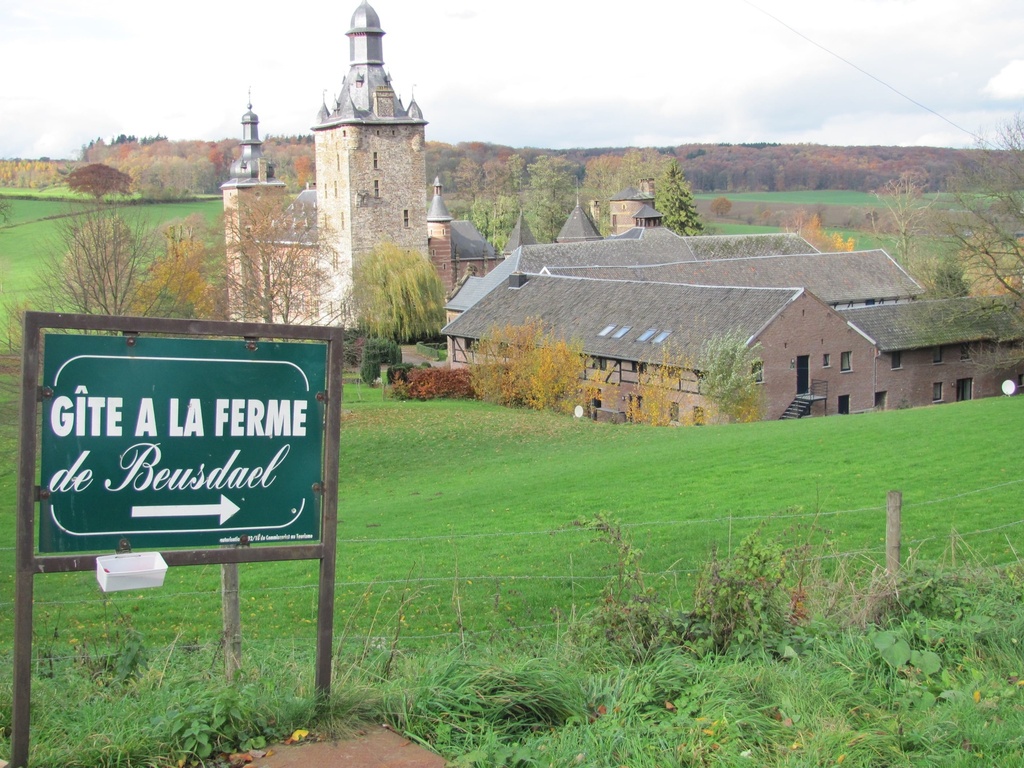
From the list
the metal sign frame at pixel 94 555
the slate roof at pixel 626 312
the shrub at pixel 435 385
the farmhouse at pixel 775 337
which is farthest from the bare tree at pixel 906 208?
the metal sign frame at pixel 94 555

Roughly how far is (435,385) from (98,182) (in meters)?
15.6

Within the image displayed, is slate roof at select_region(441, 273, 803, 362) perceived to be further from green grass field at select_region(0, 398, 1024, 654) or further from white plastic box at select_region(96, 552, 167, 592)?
white plastic box at select_region(96, 552, 167, 592)

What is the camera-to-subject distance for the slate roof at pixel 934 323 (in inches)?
1576

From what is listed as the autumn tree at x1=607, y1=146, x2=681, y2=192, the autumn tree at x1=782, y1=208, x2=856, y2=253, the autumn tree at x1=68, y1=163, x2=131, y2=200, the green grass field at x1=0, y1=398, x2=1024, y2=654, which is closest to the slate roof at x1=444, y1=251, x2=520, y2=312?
the autumn tree at x1=68, y1=163, x2=131, y2=200

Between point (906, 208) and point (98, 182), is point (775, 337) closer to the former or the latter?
point (98, 182)

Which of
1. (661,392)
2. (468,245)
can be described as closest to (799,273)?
(661,392)

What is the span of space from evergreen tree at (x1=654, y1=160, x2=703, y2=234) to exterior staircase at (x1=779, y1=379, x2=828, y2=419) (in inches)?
2083

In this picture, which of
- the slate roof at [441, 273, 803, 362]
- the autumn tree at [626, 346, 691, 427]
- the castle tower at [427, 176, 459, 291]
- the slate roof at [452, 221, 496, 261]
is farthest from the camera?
the slate roof at [452, 221, 496, 261]

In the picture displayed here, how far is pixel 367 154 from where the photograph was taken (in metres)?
66.6

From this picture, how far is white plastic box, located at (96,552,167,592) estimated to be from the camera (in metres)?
4.18

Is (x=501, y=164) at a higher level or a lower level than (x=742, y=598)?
higher

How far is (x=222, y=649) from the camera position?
5.66 metres

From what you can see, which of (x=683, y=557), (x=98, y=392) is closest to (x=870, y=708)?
(x=98, y=392)

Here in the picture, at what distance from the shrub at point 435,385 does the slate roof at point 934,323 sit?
16016 mm
